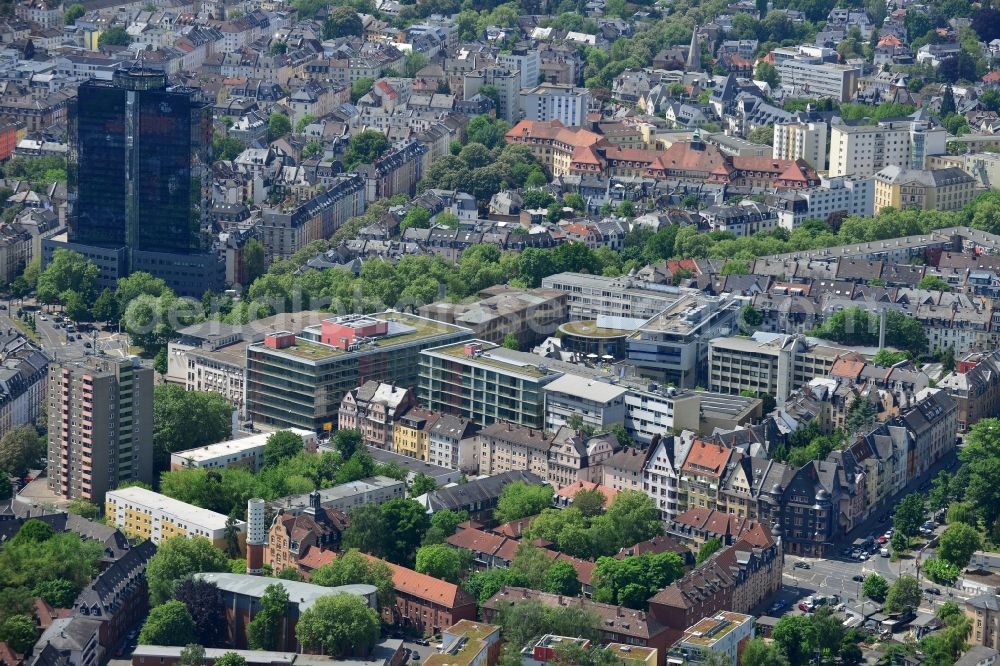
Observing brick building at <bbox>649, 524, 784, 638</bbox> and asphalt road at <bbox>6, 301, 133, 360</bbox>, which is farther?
asphalt road at <bbox>6, 301, 133, 360</bbox>

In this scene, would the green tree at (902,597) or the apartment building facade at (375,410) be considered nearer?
the green tree at (902,597)

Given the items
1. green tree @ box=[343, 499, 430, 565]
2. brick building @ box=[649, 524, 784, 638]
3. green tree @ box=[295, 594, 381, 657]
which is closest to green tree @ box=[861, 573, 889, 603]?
brick building @ box=[649, 524, 784, 638]

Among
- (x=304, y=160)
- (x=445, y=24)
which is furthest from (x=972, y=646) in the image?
Answer: (x=445, y=24)

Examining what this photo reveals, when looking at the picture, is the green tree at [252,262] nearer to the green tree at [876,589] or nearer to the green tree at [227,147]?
the green tree at [227,147]

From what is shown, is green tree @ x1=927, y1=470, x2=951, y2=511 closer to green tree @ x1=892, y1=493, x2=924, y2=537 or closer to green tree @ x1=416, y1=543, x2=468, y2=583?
green tree @ x1=892, y1=493, x2=924, y2=537

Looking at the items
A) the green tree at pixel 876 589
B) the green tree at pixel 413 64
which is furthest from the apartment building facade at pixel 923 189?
the green tree at pixel 876 589

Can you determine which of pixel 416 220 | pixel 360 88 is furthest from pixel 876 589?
pixel 360 88
